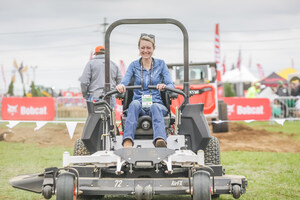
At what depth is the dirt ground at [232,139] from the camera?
41.6ft

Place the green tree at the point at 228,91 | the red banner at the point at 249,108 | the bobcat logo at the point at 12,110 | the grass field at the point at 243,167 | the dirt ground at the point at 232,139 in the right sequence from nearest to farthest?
the grass field at the point at 243,167 < the dirt ground at the point at 232,139 < the bobcat logo at the point at 12,110 < the red banner at the point at 249,108 < the green tree at the point at 228,91

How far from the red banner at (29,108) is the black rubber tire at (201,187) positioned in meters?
16.1

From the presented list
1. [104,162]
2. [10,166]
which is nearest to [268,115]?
[10,166]

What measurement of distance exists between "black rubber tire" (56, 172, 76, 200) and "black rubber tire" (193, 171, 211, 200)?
3.62ft

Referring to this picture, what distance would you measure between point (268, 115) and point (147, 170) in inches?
638

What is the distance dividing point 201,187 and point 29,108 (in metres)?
16.4

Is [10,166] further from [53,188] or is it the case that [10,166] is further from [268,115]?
[268,115]

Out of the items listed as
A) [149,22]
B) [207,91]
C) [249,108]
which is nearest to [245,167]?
[149,22]

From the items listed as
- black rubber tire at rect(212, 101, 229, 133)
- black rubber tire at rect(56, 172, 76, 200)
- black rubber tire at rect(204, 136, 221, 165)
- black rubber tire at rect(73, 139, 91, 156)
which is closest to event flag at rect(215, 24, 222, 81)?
black rubber tire at rect(212, 101, 229, 133)

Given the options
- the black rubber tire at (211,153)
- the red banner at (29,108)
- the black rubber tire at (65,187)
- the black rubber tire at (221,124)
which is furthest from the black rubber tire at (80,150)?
the red banner at (29,108)

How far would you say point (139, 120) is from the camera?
231 inches

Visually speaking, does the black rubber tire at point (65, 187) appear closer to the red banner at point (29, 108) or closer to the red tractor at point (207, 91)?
the red tractor at point (207, 91)

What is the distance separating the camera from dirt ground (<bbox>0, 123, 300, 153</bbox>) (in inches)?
500

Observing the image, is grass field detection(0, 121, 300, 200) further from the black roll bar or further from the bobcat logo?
the bobcat logo
